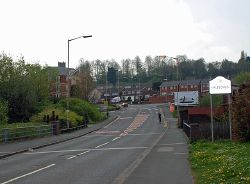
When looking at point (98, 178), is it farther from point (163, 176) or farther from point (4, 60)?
point (4, 60)

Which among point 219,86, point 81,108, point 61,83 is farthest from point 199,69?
point 219,86

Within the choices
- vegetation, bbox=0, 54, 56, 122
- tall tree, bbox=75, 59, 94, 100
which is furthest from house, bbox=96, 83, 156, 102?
vegetation, bbox=0, 54, 56, 122

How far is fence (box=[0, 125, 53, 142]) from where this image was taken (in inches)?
1348

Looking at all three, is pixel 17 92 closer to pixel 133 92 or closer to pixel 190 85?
pixel 190 85

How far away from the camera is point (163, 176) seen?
47.6 feet

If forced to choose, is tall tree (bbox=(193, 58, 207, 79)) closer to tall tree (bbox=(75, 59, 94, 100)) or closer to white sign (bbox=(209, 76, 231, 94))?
tall tree (bbox=(75, 59, 94, 100))

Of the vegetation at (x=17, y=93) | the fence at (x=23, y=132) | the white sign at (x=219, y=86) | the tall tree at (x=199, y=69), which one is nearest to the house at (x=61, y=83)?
the vegetation at (x=17, y=93)

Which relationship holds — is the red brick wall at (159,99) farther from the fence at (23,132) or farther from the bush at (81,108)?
the fence at (23,132)

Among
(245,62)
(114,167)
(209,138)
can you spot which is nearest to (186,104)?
(209,138)

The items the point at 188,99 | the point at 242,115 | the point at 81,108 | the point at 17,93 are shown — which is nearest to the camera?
the point at 242,115

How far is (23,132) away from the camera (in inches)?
1492

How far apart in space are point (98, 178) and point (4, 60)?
1918 inches

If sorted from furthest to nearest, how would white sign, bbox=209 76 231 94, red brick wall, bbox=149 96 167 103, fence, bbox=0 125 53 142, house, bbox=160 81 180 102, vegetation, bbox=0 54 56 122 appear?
house, bbox=160 81 180 102
red brick wall, bbox=149 96 167 103
vegetation, bbox=0 54 56 122
fence, bbox=0 125 53 142
white sign, bbox=209 76 231 94

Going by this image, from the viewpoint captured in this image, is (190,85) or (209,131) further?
(190,85)
